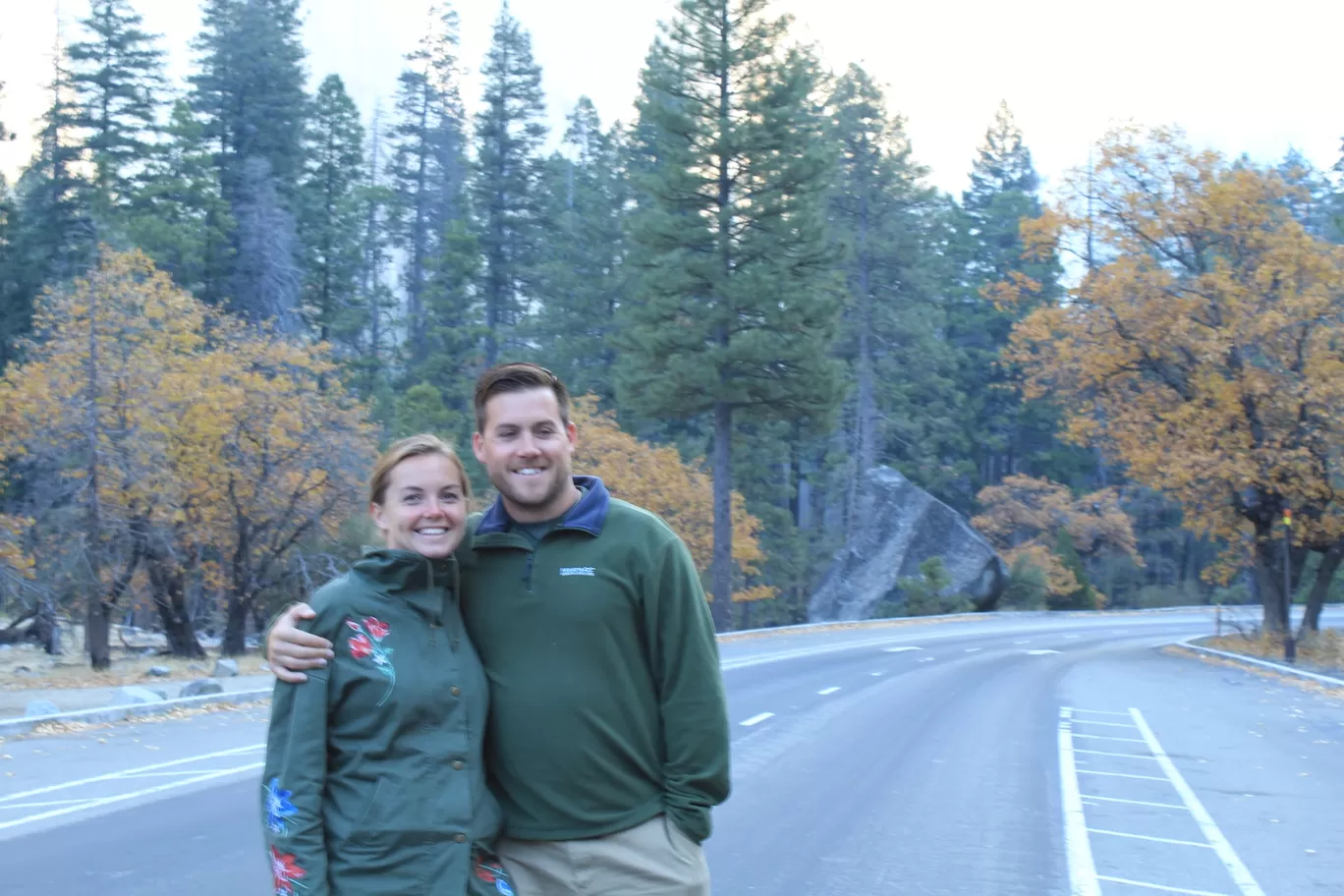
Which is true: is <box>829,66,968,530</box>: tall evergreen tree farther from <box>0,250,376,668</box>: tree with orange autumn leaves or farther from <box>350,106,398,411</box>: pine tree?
<box>0,250,376,668</box>: tree with orange autumn leaves

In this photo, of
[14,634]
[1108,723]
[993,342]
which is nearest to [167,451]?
[14,634]

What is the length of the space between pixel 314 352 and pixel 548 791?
29.3m

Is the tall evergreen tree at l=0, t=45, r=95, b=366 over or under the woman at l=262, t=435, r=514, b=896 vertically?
over

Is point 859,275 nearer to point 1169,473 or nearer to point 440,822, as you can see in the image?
point 1169,473

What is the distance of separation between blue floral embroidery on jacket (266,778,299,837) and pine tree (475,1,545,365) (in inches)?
2412

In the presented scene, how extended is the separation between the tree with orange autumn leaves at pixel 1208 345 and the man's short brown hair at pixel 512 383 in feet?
93.3

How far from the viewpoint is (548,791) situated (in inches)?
126

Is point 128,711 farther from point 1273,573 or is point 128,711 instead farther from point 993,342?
point 993,342

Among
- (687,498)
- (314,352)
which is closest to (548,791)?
(314,352)

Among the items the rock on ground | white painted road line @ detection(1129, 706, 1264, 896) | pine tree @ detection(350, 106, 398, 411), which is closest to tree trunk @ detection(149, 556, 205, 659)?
pine tree @ detection(350, 106, 398, 411)

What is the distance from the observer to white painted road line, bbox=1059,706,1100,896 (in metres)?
7.98

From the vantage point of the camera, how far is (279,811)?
292 centimetres

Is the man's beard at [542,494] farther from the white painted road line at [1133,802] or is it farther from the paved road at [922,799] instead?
the white painted road line at [1133,802]

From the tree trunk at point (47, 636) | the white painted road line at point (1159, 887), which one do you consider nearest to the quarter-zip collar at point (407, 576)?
the white painted road line at point (1159, 887)
